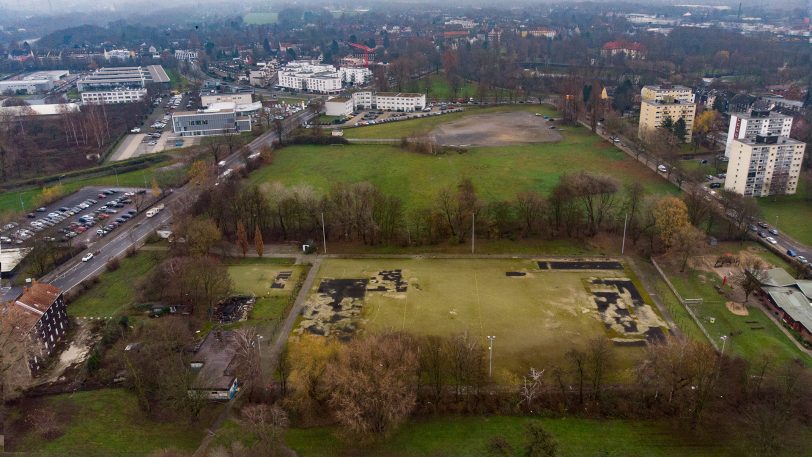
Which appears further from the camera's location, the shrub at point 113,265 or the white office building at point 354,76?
the white office building at point 354,76

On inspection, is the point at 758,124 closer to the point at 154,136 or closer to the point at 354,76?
the point at 154,136

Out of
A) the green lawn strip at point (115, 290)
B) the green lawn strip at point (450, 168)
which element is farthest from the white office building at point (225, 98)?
the green lawn strip at point (115, 290)

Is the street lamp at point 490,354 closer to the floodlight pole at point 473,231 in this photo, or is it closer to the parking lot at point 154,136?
the floodlight pole at point 473,231

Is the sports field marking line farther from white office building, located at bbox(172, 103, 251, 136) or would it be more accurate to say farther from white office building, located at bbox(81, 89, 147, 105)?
white office building, located at bbox(81, 89, 147, 105)

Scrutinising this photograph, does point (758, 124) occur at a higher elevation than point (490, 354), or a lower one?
higher

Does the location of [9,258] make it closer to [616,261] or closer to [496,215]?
[496,215]

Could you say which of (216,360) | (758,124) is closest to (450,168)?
(758,124)

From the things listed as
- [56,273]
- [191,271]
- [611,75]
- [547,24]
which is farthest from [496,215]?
[547,24]

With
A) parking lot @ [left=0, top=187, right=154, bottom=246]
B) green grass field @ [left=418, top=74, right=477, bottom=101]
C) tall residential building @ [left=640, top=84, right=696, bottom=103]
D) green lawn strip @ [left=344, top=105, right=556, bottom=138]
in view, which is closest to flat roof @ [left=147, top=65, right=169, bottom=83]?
green grass field @ [left=418, top=74, right=477, bottom=101]
